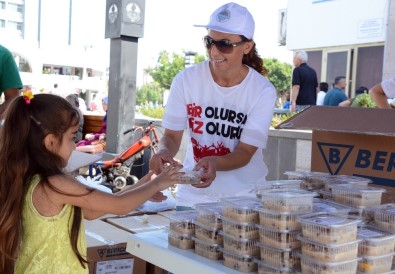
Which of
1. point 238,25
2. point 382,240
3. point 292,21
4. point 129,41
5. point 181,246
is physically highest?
point 292,21

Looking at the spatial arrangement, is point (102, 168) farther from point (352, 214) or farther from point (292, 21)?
point (292, 21)

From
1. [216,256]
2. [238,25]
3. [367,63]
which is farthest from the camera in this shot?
[367,63]

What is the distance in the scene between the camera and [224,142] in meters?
2.36

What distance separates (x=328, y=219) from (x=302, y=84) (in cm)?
732

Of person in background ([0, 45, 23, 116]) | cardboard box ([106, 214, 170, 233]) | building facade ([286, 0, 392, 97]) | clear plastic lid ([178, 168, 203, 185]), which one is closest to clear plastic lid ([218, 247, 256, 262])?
clear plastic lid ([178, 168, 203, 185])

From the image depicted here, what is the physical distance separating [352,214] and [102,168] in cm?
593

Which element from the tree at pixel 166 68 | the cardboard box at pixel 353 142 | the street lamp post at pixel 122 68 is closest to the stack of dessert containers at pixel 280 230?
the cardboard box at pixel 353 142

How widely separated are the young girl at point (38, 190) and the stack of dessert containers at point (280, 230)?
600 mm

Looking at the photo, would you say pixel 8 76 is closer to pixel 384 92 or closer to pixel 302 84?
pixel 384 92

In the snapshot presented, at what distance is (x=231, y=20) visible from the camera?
2.27m

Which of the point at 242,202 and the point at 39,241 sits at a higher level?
the point at 242,202

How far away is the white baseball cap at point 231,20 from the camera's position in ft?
7.43

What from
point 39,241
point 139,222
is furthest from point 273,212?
point 139,222

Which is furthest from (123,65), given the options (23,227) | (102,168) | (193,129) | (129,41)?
(23,227)
